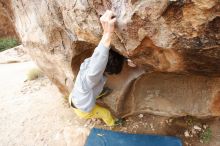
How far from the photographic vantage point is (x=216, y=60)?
256 cm

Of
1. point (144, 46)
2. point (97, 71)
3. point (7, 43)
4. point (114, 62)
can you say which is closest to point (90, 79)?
point (97, 71)

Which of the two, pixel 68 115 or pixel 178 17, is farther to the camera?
pixel 68 115

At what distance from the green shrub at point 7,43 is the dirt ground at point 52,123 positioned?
567 centimetres

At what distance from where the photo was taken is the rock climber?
9.02 ft

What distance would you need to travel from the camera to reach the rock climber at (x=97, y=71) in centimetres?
275

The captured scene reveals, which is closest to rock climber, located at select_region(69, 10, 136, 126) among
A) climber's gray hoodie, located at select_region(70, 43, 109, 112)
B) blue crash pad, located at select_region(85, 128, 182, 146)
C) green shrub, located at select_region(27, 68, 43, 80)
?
climber's gray hoodie, located at select_region(70, 43, 109, 112)

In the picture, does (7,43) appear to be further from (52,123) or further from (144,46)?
(144,46)

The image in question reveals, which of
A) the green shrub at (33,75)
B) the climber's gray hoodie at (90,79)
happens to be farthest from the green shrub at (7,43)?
the climber's gray hoodie at (90,79)

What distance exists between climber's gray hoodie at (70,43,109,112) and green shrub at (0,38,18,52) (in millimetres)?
8936

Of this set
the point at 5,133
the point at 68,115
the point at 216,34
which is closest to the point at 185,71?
the point at 216,34

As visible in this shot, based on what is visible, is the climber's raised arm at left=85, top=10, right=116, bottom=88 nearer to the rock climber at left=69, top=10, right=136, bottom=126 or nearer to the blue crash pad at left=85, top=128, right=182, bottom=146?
the rock climber at left=69, top=10, right=136, bottom=126

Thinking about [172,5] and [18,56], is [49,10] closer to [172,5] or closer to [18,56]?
[172,5]

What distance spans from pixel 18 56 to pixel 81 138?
5.98 meters

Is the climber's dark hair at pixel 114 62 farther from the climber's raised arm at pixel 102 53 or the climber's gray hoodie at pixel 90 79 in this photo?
the climber's raised arm at pixel 102 53
